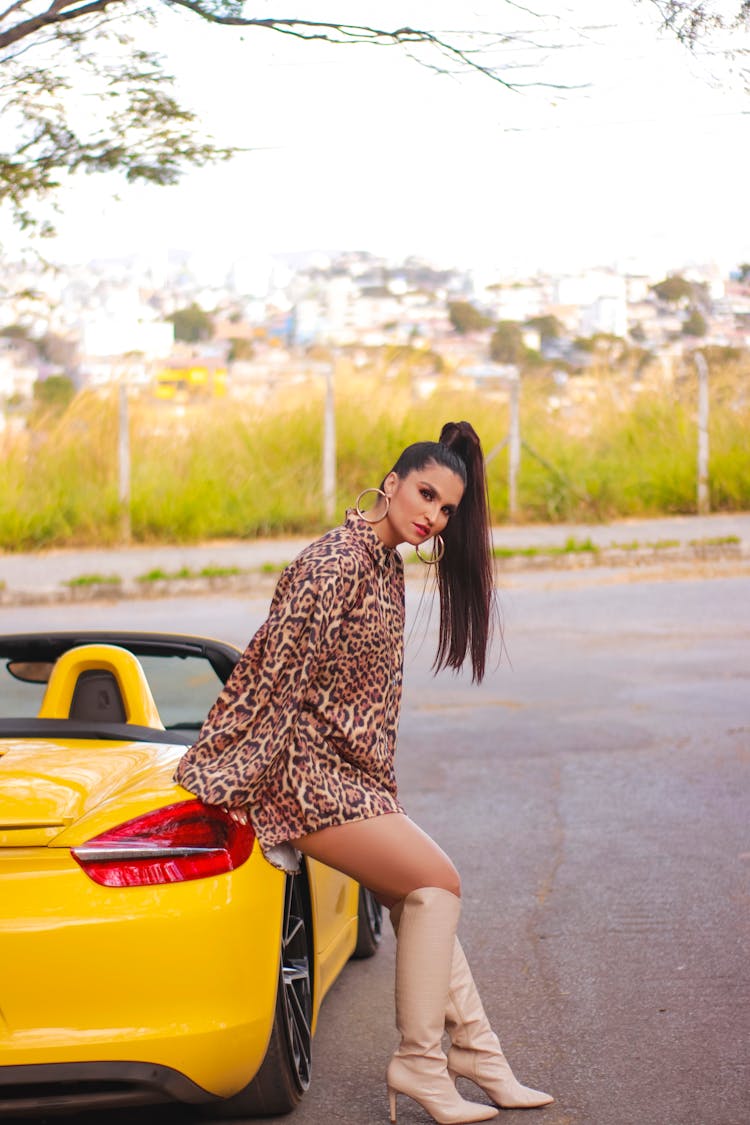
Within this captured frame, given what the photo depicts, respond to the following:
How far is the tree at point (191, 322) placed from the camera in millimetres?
66956

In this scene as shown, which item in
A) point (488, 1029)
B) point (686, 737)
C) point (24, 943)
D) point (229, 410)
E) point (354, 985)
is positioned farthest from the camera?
point (229, 410)

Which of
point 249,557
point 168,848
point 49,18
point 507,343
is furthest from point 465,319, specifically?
point 168,848

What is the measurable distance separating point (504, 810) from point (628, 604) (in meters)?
8.67

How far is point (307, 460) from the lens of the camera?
2612cm

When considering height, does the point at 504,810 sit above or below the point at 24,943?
below

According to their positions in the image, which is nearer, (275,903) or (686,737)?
(275,903)

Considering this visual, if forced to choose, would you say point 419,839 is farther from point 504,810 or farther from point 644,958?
point 504,810

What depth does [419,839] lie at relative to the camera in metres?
3.99

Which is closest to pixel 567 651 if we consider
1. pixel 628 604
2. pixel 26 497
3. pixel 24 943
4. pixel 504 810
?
pixel 628 604

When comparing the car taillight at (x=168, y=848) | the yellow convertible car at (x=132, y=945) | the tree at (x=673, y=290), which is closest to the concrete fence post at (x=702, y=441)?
the yellow convertible car at (x=132, y=945)

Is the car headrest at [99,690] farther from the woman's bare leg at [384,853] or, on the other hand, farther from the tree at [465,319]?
the tree at [465,319]

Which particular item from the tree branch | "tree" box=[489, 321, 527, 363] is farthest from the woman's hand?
"tree" box=[489, 321, 527, 363]

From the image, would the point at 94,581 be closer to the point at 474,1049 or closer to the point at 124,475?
the point at 124,475

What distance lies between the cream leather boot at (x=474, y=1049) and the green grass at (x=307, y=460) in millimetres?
19119
